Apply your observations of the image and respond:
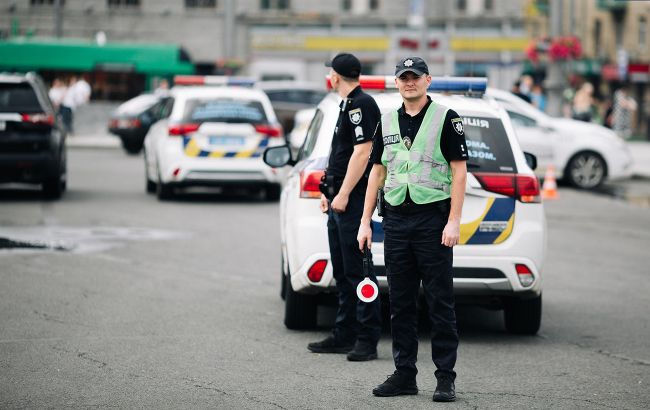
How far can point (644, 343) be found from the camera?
28.4 feet

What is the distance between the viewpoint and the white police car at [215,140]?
58.8 ft

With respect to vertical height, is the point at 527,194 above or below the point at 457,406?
above

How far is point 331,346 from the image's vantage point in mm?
8094

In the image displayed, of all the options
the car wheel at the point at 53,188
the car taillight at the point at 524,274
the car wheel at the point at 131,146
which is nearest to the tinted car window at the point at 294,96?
the car wheel at the point at 131,146

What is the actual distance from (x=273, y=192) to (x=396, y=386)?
12.2m

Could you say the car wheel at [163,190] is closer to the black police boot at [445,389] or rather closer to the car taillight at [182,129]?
the car taillight at [182,129]

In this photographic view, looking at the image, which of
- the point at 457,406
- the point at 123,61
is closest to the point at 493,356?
the point at 457,406

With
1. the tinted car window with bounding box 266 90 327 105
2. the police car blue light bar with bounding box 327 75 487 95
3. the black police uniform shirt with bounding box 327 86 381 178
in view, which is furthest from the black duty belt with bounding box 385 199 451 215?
the tinted car window with bounding box 266 90 327 105

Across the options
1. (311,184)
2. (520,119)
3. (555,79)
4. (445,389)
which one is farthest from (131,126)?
(445,389)

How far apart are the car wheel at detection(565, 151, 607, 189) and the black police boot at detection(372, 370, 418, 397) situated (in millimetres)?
15861

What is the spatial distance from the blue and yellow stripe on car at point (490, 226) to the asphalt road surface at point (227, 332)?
27.2 inches

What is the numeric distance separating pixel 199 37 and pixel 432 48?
10.7 meters

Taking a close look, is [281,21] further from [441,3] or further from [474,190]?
[474,190]

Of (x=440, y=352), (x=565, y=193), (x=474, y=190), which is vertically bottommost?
(x=565, y=193)
